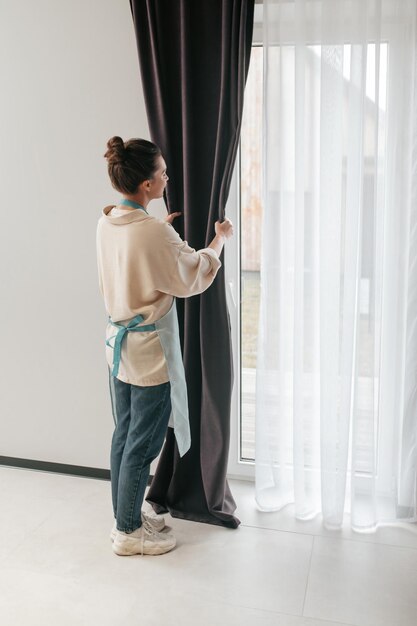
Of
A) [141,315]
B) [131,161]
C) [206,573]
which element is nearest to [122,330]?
[141,315]

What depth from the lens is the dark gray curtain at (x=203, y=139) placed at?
259cm

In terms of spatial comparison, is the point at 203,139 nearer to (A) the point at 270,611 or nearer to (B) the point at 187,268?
(B) the point at 187,268

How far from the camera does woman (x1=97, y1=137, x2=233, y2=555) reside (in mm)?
2381

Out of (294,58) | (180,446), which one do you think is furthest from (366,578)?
(294,58)

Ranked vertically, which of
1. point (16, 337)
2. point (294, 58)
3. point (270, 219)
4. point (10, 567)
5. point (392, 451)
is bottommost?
point (10, 567)

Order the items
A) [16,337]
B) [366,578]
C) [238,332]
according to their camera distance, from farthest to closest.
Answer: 1. [16,337]
2. [238,332]
3. [366,578]

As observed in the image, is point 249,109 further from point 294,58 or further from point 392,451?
point 392,451

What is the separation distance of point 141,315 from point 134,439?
46 cm

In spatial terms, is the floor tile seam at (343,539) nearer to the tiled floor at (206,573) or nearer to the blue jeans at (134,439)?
the tiled floor at (206,573)

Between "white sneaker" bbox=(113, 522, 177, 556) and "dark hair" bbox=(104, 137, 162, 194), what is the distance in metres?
1.27

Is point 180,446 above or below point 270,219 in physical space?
below

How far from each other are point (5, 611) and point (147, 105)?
1.87m

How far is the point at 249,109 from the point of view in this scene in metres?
2.83

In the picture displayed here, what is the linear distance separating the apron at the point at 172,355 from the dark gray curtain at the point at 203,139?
0.23 m
